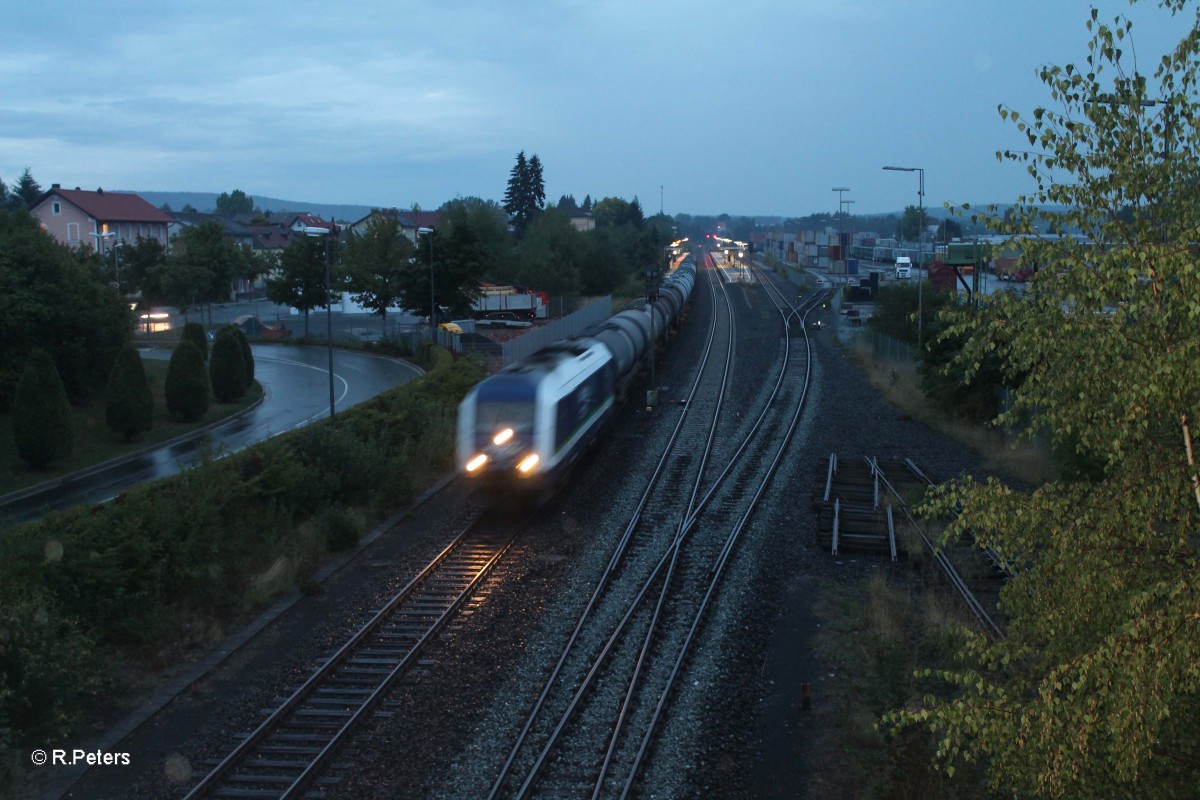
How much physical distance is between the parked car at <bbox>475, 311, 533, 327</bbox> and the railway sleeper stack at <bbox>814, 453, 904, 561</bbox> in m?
36.3

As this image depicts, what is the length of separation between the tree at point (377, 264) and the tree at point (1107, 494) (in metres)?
50.4

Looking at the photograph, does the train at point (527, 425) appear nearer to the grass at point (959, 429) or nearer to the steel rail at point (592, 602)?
the steel rail at point (592, 602)

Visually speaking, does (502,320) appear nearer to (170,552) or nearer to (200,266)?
(200,266)

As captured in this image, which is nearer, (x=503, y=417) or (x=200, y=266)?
(x=503, y=417)

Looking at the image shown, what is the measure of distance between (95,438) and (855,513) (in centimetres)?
2542

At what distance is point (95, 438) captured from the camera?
32125 mm

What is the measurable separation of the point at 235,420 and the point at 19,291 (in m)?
8.27

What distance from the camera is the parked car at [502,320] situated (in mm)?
57500

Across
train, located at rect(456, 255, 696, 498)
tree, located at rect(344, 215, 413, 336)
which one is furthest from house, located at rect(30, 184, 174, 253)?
train, located at rect(456, 255, 696, 498)

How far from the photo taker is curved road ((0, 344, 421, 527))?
971 inches

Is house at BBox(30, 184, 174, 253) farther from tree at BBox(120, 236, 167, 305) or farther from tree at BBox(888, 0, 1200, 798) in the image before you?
tree at BBox(888, 0, 1200, 798)

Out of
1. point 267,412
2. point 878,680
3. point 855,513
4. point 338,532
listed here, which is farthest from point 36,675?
point 267,412

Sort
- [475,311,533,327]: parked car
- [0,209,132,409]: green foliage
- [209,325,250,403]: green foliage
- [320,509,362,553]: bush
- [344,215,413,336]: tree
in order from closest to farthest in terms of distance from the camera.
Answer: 1. [320,509,362,553]: bush
2. [0,209,132,409]: green foliage
3. [209,325,250,403]: green foliage
4. [344,215,413,336]: tree
5. [475,311,533,327]: parked car

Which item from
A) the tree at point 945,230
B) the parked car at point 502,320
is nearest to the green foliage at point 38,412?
the tree at point 945,230
